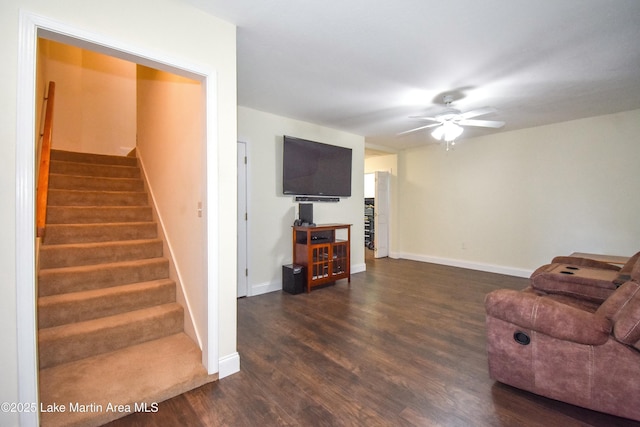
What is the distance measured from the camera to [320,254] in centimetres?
412

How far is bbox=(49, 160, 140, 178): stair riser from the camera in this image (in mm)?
3393

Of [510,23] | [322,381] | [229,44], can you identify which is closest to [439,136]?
[510,23]

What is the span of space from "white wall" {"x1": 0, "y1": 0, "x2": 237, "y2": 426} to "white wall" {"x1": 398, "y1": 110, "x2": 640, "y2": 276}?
4890 millimetres

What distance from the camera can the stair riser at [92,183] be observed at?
10.4 feet

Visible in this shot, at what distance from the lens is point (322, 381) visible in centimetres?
194

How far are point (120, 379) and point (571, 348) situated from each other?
110 inches

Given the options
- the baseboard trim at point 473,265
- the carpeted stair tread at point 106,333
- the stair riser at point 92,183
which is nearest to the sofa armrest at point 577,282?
the baseboard trim at point 473,265

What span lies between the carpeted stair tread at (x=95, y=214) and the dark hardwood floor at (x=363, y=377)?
1601mm

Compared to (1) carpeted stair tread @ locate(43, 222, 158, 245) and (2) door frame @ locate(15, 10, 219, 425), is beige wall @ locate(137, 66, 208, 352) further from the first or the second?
(2) door frame @ locate(15, 10, 219, 425)

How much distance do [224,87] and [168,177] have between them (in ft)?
4.25

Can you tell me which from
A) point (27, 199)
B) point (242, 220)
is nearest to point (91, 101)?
point (242, 220)

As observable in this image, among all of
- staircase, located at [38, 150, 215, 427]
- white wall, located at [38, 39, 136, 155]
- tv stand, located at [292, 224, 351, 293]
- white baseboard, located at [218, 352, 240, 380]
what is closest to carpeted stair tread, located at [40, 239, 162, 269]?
staircase, located at [38, 150, 215, 427]

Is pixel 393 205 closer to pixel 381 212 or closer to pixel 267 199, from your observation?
pixel 381 212

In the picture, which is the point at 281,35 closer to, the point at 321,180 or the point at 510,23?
the point at 510,23
